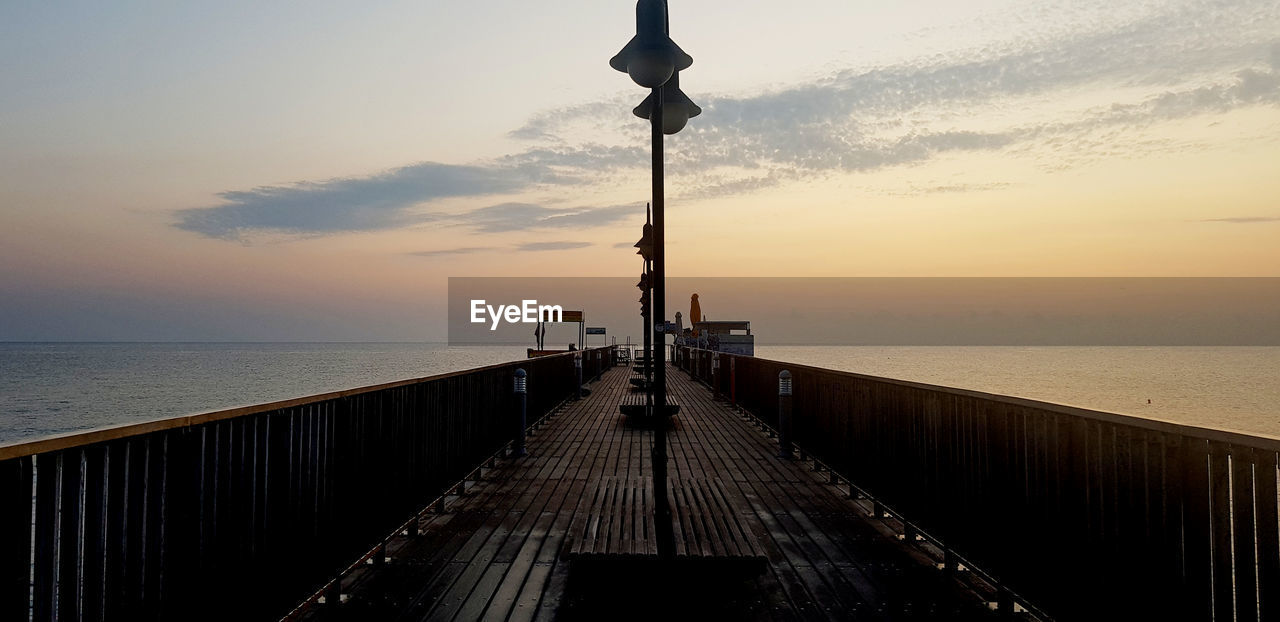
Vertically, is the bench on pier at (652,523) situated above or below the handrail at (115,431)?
below

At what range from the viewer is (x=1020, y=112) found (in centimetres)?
1542

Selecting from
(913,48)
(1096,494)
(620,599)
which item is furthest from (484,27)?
(1096,494)

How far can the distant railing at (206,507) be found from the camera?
2131 millimetres

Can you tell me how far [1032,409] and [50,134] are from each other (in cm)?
2922

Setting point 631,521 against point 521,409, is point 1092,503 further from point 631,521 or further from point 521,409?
point 521,409

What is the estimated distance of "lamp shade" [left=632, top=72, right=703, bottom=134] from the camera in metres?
5.30

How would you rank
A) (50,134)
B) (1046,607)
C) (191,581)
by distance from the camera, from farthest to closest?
(50,134) < (1046,607) < (191,581)

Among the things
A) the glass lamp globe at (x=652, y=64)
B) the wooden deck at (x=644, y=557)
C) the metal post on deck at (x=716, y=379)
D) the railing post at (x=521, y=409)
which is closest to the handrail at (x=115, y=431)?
the wooden deck at (x=644, y=557)

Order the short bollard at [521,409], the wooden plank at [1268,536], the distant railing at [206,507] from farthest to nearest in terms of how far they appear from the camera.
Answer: the short bollard at [521,409] < the wooden plank at [1268,536] < the distant railing at [206,507]

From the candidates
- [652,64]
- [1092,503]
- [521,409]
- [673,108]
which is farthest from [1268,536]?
[521,409]

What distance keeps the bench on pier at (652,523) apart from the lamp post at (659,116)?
271 millimetres

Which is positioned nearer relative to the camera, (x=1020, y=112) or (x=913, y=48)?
(x=913, y=48)

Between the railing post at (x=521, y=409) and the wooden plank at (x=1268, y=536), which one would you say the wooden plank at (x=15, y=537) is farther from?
the railing post at (x=521, y=409)

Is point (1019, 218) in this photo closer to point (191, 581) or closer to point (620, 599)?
point (620, 599)
